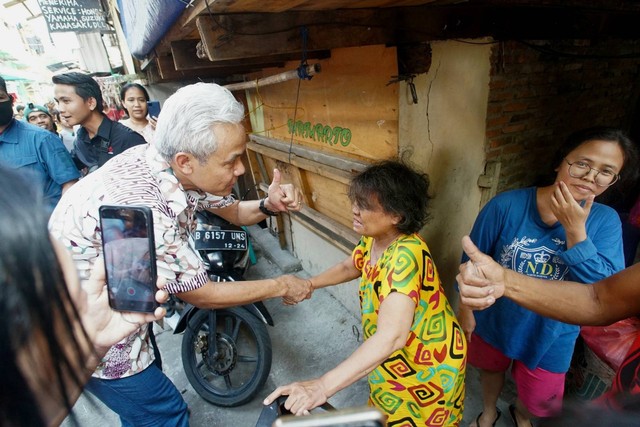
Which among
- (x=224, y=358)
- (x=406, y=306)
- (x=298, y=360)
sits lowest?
(x=298, y=360)

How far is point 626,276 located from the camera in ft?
3.92

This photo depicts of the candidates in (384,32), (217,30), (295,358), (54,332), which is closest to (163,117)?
(217,30)

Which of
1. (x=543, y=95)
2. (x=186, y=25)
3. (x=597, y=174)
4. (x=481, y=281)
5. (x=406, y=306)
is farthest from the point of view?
(x=543, y=95)

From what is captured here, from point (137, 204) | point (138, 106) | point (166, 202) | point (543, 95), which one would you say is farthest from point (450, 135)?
point (138, 106)

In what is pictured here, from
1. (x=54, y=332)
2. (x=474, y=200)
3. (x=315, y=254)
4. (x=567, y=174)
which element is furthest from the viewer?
(x=315, y=254)

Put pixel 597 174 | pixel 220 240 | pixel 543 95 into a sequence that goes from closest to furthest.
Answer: pixel 597 174
pixel 543 95
pixel 220 240

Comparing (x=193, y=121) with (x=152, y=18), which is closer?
(x=193, y=121)

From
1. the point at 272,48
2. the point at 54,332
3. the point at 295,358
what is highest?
the point at 272,48

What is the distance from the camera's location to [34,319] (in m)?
0.62

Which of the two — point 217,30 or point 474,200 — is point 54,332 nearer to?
point 217,30

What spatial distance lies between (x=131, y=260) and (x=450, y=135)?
2.15 m

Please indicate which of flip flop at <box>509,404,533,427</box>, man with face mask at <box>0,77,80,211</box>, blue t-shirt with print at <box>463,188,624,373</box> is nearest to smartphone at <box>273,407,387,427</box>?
blue t-shirt with print at <box>463,188,624,373</box>

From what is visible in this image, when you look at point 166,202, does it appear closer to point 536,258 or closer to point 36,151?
point 536,258

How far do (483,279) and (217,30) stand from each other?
1765 millimetres
